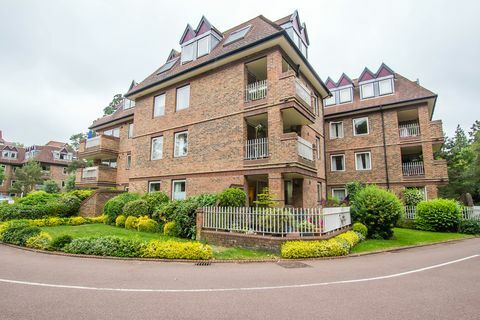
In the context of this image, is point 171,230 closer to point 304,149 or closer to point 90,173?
point 304,149

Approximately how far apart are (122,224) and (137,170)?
16.6 ft

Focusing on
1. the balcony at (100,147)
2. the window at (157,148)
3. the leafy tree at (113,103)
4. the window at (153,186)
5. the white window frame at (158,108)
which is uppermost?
the leafy tree at (113,103)

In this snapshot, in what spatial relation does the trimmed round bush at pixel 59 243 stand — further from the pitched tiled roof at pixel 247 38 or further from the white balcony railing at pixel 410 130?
the white balcony railing at pixel 410 130

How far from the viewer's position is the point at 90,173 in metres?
22.9

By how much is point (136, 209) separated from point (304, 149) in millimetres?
9943

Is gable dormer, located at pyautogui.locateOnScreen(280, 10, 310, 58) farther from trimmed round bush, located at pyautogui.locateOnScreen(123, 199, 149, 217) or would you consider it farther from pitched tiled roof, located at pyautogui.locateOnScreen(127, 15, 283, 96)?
trimmed round bush, located at pyautogui.locateOnScreen(123, 199, 149, 217)

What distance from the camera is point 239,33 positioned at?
51.6 ft

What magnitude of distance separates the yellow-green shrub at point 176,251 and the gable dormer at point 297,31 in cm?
1334

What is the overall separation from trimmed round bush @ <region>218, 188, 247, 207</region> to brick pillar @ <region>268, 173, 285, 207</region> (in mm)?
1562

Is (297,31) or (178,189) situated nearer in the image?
(178,189)

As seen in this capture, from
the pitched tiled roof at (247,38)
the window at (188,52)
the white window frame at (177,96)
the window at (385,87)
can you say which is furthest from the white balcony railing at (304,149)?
the window at (385,87)

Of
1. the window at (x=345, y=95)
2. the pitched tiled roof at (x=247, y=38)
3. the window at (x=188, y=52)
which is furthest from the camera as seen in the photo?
the window at (x=345, y=95)

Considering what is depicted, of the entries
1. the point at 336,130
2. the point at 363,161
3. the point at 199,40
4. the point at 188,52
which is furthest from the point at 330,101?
the point at 188,52

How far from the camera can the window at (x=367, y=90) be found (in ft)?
73.8
